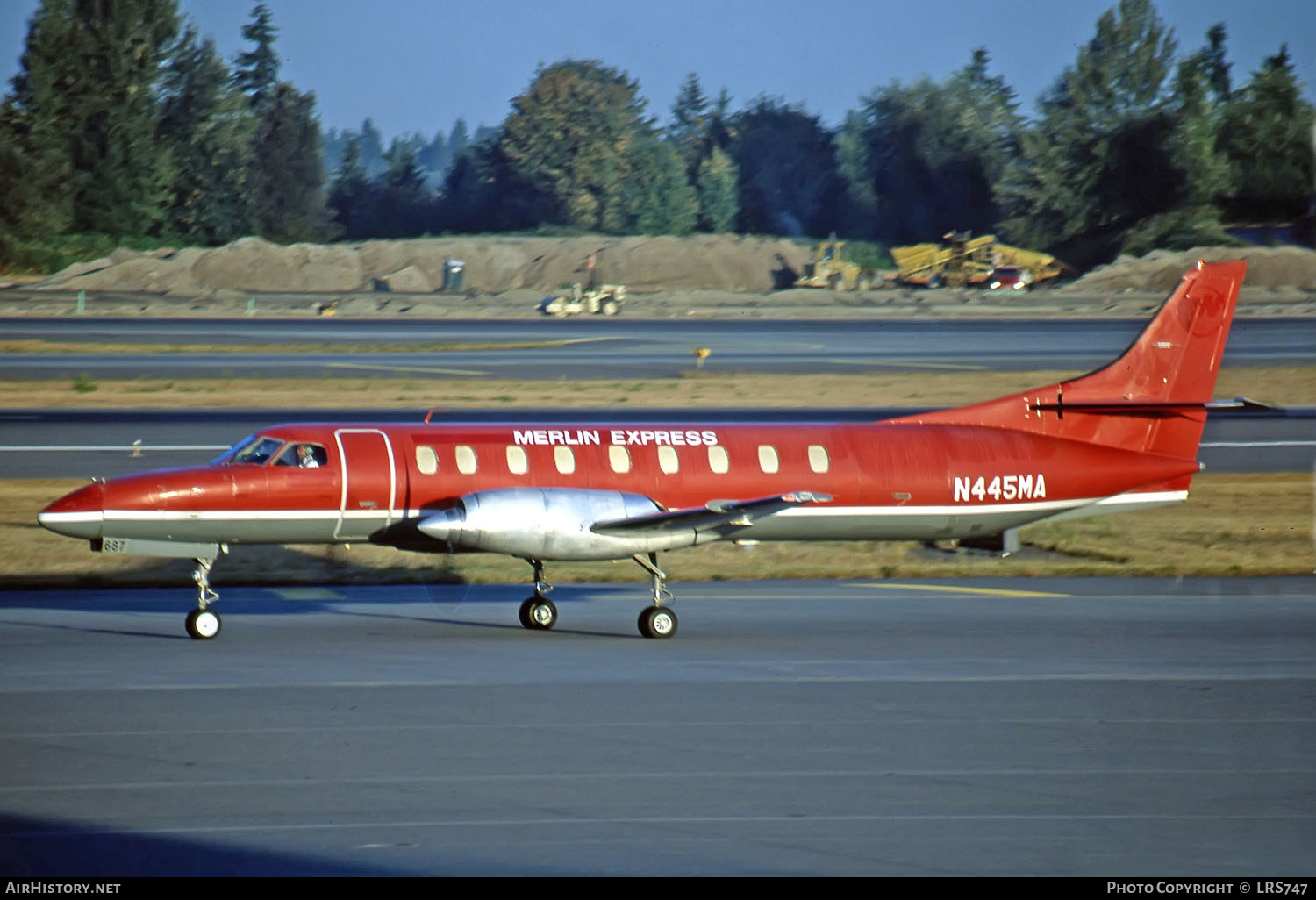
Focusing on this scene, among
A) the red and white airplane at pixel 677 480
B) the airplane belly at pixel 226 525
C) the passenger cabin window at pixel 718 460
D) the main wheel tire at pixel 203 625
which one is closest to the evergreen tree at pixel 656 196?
the red and white airplane at pixel 677 480

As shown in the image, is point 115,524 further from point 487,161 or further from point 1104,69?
point 487,161

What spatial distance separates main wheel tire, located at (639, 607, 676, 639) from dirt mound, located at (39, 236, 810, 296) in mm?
79789

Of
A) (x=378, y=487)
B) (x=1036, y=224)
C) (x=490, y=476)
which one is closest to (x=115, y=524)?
(x=378, y=487)

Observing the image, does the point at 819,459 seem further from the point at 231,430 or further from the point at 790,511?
the point at 231,430

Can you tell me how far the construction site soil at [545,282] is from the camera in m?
85.8

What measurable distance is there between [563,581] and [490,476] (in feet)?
16.9

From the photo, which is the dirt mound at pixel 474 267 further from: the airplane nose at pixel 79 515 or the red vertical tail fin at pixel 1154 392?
the airplane nose at pixel 79 515

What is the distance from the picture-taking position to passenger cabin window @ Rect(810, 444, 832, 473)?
20828 millimetres

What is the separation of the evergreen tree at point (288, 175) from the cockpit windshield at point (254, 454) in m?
89.1

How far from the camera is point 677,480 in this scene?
66.8ft

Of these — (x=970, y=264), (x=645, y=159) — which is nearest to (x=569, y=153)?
(x=645, y=159)

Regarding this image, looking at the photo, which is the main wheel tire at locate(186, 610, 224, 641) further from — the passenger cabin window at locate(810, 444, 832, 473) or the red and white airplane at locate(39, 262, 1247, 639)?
the passenger cabin window at locate(810, 444, 832, 473)

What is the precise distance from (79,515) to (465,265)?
277 feet
